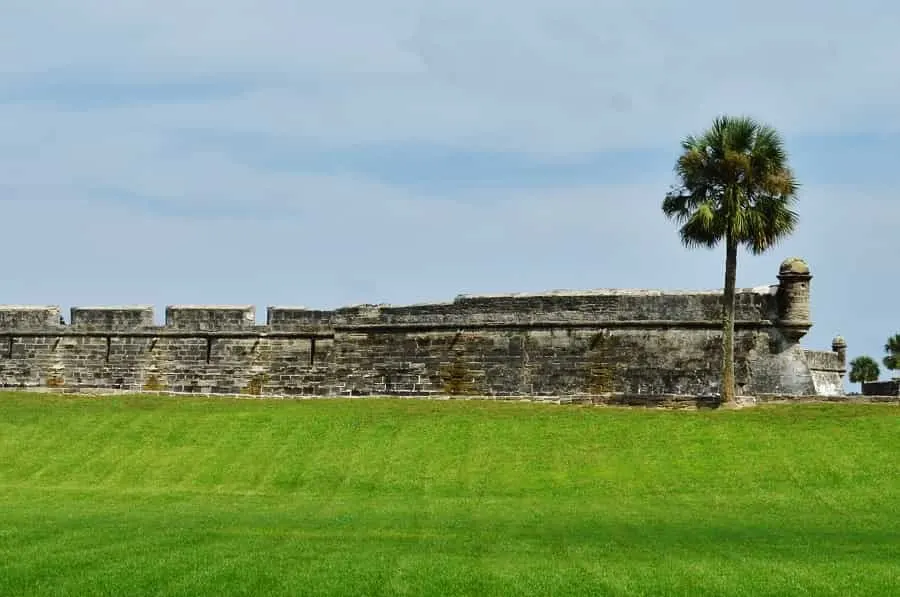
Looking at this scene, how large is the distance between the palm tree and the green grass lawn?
10.6ft

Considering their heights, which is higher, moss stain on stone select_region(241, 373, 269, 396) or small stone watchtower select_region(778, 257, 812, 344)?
small stone watchtower select_region(778, 257, 812, 344)

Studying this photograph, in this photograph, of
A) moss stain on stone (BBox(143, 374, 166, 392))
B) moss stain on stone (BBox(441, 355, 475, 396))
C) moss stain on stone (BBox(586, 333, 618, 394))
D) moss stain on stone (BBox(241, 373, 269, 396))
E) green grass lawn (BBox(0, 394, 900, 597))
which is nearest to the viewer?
green grass lawn (BBox(0, 394, 900, 597))

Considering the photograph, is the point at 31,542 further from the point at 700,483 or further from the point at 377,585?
the point at 700,483

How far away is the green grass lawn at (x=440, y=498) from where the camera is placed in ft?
42.5

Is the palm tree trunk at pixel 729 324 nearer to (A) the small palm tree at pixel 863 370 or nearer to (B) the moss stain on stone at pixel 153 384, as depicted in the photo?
(B) the moss stain on stone at pixel 153 384

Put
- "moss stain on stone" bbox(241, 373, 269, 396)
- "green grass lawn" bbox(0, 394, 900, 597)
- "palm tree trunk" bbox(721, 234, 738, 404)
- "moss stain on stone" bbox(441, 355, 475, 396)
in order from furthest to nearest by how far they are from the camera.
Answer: "moss stain on stone" bbox(241, 373, 269, 396) < "moss stain on stone" bbox(441, 355, 475, 396) < "palm tree trunk" bbox(721, 234, 738, 404) < "green grass lawn" bbox(0, 394, 900, 597)

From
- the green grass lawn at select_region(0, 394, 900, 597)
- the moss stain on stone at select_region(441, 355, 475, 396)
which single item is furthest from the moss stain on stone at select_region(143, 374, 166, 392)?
the moss stain on stone at select_region(441, 355, 475, 396)

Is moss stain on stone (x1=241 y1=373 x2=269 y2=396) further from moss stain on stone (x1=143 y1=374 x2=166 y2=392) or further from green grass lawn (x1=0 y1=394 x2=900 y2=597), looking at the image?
moss stain on stone (x1=143 y1=374 x2=166 y2=392)

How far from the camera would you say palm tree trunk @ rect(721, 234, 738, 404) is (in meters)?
30.2

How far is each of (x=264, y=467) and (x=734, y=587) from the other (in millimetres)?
14687

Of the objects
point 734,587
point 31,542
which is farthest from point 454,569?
point 31,542

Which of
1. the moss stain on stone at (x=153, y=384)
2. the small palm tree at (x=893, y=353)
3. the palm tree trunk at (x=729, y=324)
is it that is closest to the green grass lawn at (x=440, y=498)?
the palm tree trunk at (x=729, y=324)

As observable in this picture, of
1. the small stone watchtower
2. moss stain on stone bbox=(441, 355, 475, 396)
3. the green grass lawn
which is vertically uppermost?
the small stone watchtower

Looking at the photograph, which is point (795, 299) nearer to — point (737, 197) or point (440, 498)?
point (737, 197)
